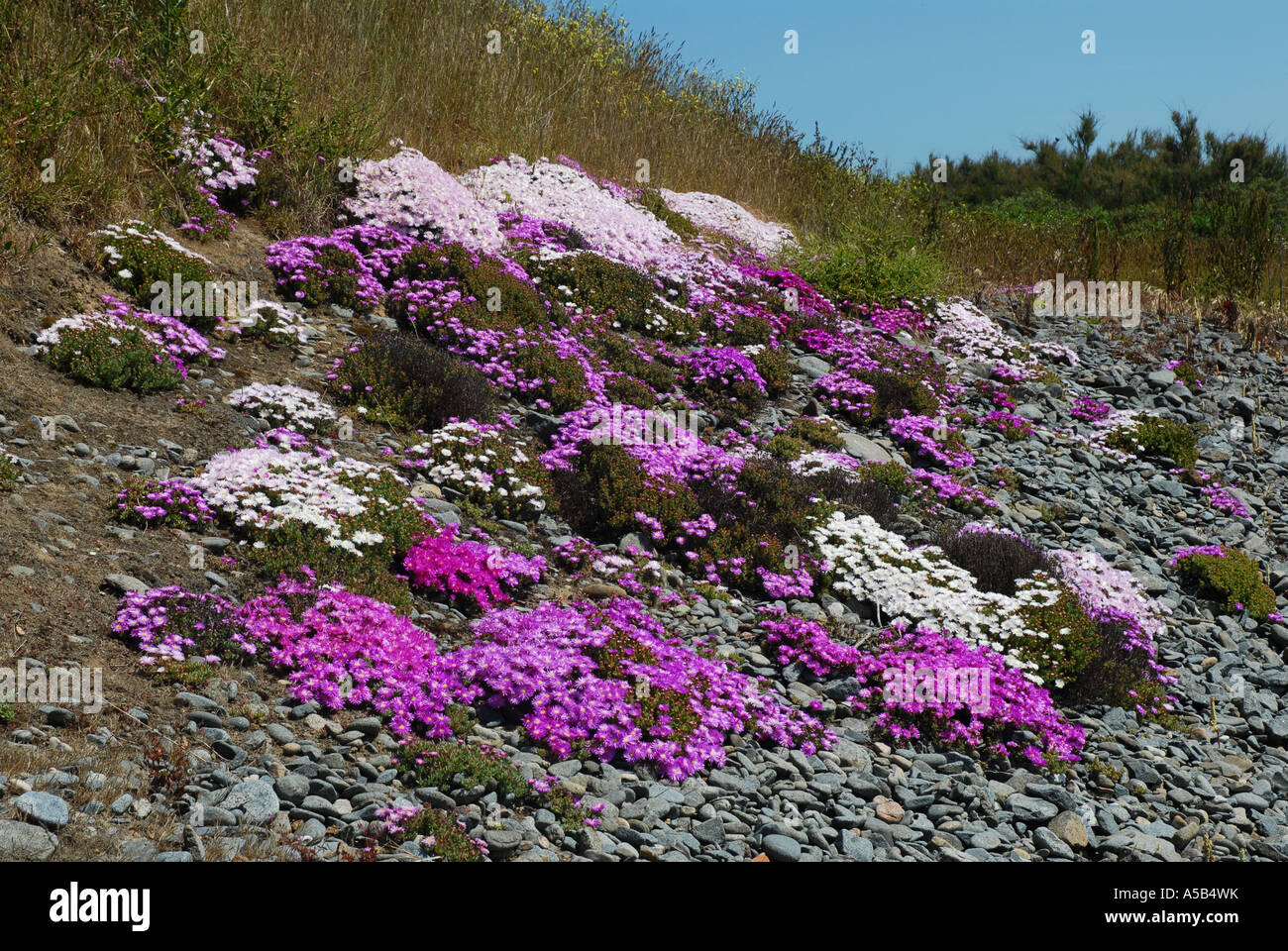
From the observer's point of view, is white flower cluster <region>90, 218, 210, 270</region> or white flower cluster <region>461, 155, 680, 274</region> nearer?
white flower cluster <region>90, 218, 210, 270</region>

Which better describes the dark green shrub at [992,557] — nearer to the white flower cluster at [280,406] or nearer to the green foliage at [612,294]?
the green foliage at [612,294]

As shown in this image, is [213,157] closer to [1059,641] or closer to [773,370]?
[773,370]

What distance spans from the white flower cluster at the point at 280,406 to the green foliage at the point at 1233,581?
8.79 meters

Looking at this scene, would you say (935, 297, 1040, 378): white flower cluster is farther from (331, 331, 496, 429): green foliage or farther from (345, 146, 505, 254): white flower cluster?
(331, 331, 496, 429): green foliage

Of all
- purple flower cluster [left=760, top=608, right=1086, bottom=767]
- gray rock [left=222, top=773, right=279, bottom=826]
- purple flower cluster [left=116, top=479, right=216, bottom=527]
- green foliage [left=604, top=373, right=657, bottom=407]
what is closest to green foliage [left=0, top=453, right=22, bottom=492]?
purple flower cluster [left=116, top=479, right=216, bottom=527]

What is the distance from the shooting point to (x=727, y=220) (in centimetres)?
1750

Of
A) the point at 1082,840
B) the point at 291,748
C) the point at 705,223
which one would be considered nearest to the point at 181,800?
the point at 291,748

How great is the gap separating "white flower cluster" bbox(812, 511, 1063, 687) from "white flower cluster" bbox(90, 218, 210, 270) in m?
6.72

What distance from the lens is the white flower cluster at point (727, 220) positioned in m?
17.1

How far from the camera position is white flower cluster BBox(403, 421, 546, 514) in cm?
851

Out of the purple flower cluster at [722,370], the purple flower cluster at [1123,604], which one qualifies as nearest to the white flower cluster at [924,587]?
the purple flower cluster at [1123,604]

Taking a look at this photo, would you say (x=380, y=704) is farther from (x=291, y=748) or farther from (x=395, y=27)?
(x=395, y=27)

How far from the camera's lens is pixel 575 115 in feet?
55.9

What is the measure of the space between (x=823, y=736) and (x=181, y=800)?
3.96m
